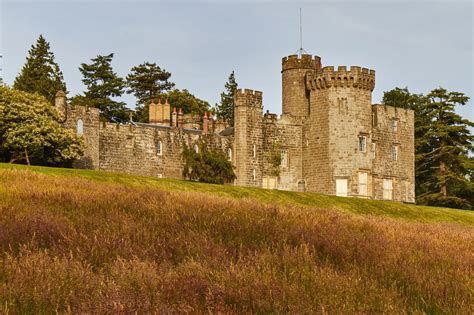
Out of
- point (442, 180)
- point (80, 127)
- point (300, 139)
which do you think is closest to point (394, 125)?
point (442, 180)

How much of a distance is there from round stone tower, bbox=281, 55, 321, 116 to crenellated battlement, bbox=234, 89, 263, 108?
411 cm

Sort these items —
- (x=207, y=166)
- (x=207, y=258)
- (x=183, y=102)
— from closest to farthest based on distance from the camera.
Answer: (x=207, y=258) → (x=207, y=166) → (x=183, y=102)

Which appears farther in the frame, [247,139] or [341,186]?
[247,139]

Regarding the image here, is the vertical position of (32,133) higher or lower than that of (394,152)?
higher

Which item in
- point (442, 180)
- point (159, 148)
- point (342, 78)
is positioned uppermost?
point (342, 78)

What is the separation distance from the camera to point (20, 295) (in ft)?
20.9

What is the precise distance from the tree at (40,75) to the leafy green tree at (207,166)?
72.8ft

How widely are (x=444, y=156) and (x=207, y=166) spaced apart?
81.1 feet

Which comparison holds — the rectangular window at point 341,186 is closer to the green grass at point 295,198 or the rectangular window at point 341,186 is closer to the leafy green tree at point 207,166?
the leafy green tree at point 207,166

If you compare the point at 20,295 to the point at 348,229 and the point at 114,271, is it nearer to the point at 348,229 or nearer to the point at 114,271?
the point at 114,271

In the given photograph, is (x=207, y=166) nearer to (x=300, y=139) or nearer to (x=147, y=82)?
(x=300, y=139)

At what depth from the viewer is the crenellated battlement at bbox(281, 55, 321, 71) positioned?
185ft

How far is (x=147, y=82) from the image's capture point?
84.6 metres

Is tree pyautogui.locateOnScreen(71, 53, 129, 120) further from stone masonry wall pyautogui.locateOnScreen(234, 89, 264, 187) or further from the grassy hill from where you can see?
the grassy hill
